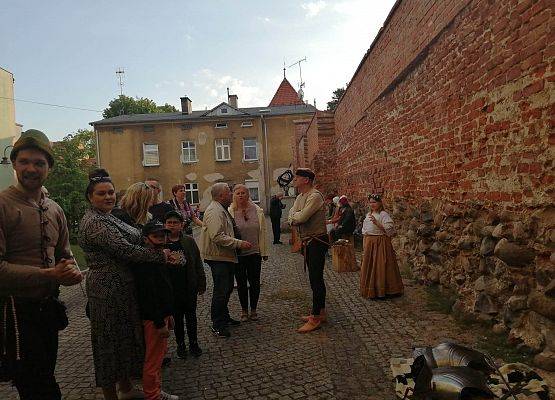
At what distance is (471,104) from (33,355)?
4869 mm

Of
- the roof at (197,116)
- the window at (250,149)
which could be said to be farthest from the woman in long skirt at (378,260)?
the roof at (197,116)

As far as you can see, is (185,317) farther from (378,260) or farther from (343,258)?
(343,258)

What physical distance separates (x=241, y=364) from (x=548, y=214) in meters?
Answer: 3.09

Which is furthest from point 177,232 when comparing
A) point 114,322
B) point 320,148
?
point 320,148

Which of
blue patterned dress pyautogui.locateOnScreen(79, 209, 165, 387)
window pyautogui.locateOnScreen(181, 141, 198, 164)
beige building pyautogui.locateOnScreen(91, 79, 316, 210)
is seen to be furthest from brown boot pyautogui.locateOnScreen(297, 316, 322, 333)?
window pyautogui.locateOnScreen(181, 141, 198, 164)

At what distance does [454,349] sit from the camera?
11.0ft

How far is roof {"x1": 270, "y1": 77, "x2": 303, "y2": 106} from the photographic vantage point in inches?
1525

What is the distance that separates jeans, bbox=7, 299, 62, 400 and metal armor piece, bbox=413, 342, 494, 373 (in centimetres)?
267

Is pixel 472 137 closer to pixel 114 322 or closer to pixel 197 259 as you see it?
pixel 197 259

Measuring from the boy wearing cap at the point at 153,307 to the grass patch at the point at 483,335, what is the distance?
9.64 feet

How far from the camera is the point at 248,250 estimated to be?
537 cm

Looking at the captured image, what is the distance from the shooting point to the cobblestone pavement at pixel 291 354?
3568 millimetres

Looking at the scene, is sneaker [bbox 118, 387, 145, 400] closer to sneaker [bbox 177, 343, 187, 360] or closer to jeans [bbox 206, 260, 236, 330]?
sneaker [bbox 177, 343, 187, 360]

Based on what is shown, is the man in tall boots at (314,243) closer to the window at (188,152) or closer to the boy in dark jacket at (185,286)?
the boy in dark jacket at (185,286)
